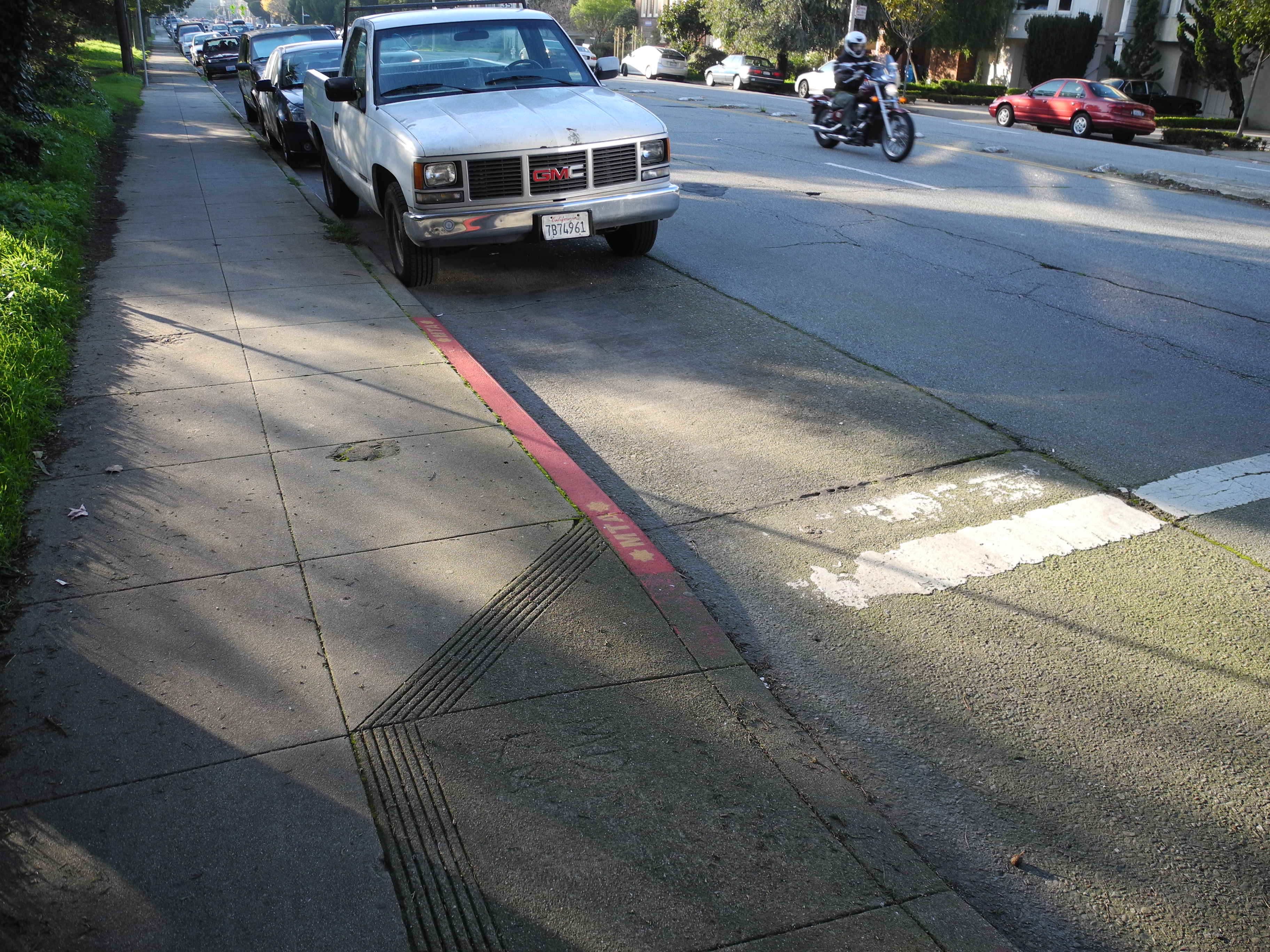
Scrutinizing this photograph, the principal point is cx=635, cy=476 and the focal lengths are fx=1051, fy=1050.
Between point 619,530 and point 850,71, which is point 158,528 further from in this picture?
point 850,71

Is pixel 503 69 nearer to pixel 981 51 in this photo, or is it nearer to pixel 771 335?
pixel 771 335

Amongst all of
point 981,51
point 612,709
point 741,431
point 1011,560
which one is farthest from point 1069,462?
point 981,51

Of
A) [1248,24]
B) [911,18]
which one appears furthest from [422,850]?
[911,18]

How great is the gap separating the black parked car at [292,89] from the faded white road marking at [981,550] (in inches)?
528

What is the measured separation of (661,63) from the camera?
50.7 meters

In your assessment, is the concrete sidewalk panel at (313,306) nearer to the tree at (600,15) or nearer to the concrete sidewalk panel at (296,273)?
the concrete sidewalk panel at (296,273)

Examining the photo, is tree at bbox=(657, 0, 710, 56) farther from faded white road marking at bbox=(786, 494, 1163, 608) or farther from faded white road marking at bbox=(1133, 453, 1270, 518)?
faded white road marking at bbox=(786, 494, 1163, 608)

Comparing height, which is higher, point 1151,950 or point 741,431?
point 741,431

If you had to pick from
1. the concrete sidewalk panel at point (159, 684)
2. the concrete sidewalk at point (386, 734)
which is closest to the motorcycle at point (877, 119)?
the concrete sidewalk at point (386, 734)

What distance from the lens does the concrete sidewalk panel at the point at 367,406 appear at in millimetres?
5574

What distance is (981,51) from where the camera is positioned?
169 ft

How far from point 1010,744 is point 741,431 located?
2783 millimetres

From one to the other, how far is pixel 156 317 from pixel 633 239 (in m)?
4.08

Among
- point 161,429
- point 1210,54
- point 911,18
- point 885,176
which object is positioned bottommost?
point 161,429
